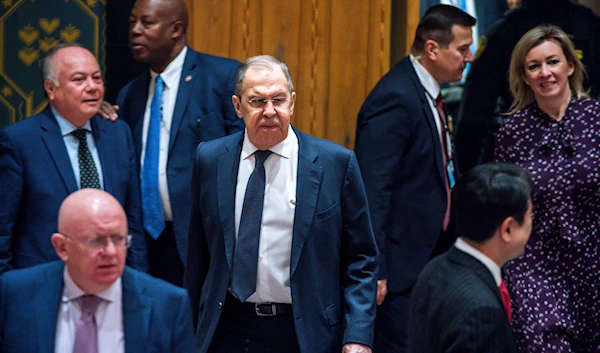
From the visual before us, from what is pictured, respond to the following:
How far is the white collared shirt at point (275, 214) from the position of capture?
3.79m

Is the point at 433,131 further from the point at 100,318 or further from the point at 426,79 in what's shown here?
the point at 100,318

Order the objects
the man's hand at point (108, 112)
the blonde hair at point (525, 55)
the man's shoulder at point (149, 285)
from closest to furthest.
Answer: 1. the man's shoulder at point (149, 285)
2. the man's hand at point (108, 112)
3. the blonde hair at point (525, 55)

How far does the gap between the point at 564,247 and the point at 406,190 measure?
75 cm

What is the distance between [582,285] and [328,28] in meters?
1.80

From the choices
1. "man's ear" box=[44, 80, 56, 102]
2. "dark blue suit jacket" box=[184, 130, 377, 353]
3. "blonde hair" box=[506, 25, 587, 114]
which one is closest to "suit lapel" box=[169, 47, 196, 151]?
"man's ear" box=[44, 80, 56, 102]

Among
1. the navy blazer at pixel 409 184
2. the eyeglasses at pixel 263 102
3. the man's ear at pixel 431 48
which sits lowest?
the navy blazer at pixel 409 184

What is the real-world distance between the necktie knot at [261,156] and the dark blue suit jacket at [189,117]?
1.01 meters

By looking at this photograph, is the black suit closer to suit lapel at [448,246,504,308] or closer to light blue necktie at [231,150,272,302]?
light blue necktie at [231,150,272,302]

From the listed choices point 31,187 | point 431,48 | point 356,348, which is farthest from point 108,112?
point 356,348

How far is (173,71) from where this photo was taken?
198 inches

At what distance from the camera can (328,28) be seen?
552cm

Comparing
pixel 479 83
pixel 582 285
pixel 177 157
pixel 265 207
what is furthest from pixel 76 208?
pixel 479 83

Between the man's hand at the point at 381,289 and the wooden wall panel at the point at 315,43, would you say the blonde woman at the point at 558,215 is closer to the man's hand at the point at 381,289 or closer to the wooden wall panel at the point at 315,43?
the man's hand at the point at 381,289

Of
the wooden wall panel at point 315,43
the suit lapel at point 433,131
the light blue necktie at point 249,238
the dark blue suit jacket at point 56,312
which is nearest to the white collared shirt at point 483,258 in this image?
the dark blue suit jacket at point 56,312
